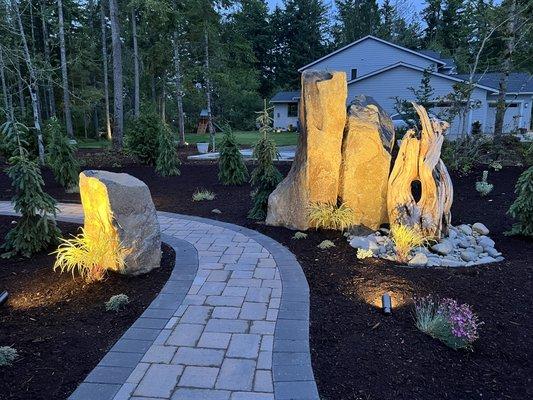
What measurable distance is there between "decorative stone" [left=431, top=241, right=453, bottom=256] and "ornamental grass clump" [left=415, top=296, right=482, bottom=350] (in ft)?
5.31

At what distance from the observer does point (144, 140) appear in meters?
12.6

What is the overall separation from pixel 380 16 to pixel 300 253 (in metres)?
41.2

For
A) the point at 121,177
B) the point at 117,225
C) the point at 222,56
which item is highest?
the point at 222,56

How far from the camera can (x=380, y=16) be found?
39250mm

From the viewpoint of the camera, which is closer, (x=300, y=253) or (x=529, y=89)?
(x=300, y=253)

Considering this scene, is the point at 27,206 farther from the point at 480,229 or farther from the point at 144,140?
the point at 144,140

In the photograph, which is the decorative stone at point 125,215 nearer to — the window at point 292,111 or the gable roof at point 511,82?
the gable roof at point 511,82

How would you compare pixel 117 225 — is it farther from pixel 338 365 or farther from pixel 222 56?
pixel 222 56

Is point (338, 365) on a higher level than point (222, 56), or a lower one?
lower

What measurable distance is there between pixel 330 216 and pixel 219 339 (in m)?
2.93

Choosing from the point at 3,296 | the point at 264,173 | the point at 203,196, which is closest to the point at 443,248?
the point at 264,173

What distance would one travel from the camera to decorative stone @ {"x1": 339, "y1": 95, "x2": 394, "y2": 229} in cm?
523

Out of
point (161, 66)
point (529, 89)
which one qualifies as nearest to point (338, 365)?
point (161, 66)

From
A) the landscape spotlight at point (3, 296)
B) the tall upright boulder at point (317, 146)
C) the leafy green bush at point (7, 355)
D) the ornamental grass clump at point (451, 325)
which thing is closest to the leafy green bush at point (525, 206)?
the tall upright boulder at point (317, 146)
